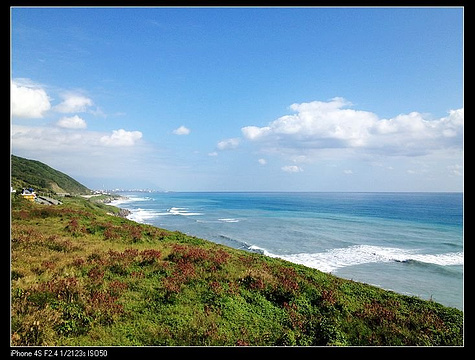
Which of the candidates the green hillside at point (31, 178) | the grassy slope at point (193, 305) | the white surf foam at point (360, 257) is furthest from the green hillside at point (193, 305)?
the green hillside at point (31, 178)

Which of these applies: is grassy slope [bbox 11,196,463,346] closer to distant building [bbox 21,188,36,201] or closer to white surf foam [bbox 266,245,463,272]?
white surf foam [bbox 266,245,463,272]

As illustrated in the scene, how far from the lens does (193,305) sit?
9.71 meters

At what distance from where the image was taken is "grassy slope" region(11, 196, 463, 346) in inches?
310

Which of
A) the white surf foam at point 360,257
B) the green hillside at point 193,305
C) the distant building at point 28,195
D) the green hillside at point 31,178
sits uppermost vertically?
the green hillside at point 31,178

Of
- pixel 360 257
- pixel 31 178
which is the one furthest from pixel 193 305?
pixel 31 178

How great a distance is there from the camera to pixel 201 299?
10.2 meters

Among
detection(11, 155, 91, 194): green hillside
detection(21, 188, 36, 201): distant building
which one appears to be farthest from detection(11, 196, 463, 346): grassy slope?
detection(11, 155, 91, 194): green hillside

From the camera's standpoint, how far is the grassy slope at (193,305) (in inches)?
310

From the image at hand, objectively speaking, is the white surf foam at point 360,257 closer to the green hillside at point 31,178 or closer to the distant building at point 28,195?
the distant building at point 28,195

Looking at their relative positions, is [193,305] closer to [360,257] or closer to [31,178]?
[360,257]
